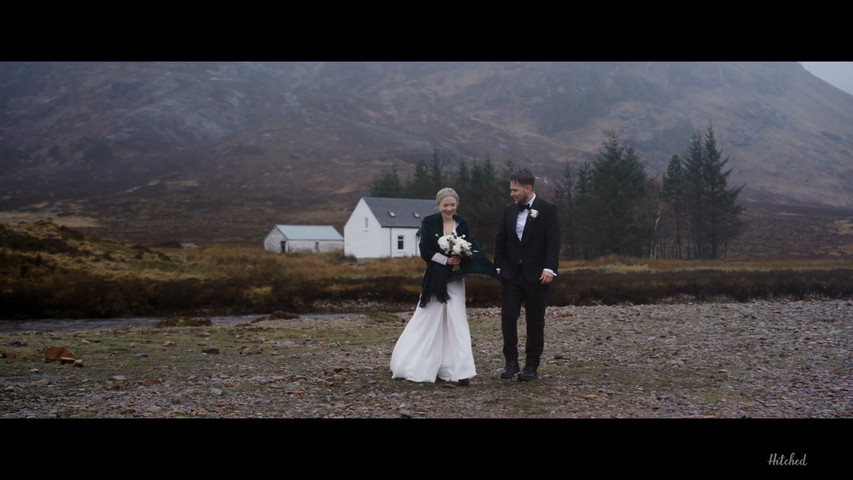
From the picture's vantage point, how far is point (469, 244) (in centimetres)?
929

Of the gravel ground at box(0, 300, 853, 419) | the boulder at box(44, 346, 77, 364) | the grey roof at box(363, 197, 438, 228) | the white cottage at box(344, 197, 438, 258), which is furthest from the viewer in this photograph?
the grey roof at box(363, 197, 438, 228)

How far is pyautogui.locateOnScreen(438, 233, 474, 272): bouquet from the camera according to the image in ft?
30.1

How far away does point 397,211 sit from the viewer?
65.4m

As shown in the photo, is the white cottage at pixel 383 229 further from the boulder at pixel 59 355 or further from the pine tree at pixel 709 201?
the boulder at pixel 59 355

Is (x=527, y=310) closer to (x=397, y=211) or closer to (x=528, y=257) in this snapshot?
(x=528, y=257)

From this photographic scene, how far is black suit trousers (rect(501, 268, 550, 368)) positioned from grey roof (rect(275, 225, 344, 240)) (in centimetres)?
6350

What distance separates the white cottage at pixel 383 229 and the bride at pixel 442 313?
51858 millimetres

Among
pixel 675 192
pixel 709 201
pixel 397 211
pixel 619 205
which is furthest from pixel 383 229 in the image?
pixel 709 201

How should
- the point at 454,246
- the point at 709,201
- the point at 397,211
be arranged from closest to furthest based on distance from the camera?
1. the point at 454,246
2. the point at 709,201
3. the point at 397,211

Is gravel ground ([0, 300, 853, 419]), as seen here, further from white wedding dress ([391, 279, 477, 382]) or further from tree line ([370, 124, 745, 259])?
tree line ([370, 124, 745, 259])

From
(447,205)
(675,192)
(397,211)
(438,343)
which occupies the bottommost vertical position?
(438,343)

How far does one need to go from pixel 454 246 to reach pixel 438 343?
140 centimetres

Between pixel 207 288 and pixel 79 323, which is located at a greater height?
pixel 207 288

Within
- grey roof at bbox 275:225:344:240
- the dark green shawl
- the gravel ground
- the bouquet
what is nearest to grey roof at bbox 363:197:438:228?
grey roof at bbox 275:225:344:240
